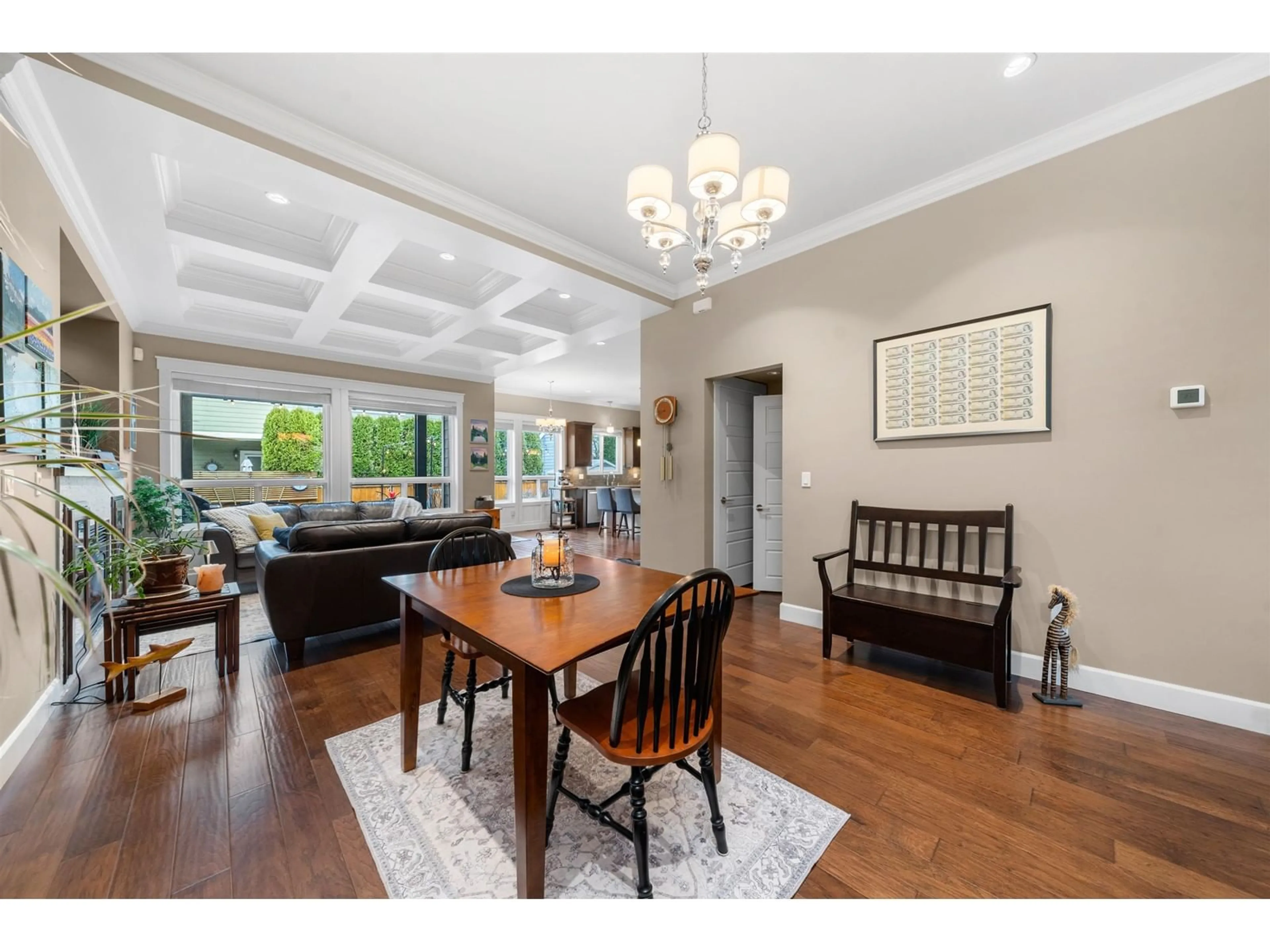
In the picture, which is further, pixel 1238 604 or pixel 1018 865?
pixel 1238 604

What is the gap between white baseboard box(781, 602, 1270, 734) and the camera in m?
2.10

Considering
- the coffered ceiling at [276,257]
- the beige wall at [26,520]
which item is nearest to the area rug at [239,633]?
the beige wall at [26,520]

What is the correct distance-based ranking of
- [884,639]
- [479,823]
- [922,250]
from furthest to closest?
[922,250]
[884,639]
[479,823]

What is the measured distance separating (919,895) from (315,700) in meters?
2.59

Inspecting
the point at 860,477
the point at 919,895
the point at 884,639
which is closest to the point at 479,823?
the point at 919,895

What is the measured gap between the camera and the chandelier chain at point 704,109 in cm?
204

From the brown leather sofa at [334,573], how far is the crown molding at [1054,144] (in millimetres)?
3138

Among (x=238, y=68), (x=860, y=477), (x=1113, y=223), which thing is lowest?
(x=860, y=477)

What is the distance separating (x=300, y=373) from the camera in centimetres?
583

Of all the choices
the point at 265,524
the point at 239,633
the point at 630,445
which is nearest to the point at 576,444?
the point at 630,445

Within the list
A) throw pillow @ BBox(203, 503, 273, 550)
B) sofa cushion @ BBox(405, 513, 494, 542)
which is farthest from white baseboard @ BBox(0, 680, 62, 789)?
throw pillow @ BBox(203, 503, 273, 550)

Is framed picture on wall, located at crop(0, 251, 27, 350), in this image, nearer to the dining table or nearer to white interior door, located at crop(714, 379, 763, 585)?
the dining table
